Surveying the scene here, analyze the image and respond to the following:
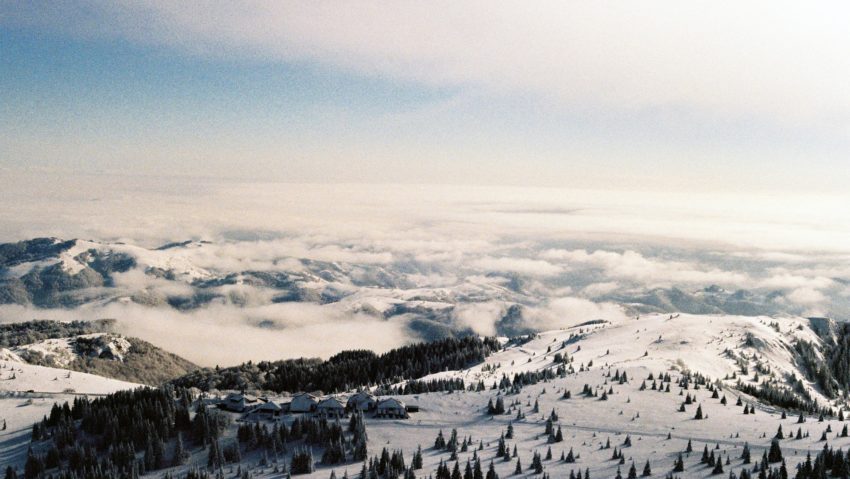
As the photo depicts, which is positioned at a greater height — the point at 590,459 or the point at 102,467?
the point at 590,459

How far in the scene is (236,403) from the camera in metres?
172

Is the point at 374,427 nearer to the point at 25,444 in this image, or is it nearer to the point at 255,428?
the point at 255,428

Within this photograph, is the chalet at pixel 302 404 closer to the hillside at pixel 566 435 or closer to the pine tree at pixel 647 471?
Answer: the hillside at pixel 566 435

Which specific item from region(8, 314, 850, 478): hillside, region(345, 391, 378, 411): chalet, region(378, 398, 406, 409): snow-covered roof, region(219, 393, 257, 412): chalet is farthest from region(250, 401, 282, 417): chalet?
region(378, 398, 406, 409): snow-covered roof

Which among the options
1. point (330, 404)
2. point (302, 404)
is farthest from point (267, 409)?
point (330, 404)

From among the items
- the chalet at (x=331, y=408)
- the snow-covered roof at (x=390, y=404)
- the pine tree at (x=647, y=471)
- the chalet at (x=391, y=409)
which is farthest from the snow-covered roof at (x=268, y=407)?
the pine tree at (x=647, y=471)

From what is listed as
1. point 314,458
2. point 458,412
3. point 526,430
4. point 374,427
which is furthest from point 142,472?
point 526,430

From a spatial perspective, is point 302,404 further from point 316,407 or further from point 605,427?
point 605,427

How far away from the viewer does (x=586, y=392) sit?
18150 cm

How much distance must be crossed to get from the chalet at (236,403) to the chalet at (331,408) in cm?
2120

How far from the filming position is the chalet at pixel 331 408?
16000cm

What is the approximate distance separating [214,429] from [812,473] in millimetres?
122168

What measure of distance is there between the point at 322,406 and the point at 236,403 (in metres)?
25.8

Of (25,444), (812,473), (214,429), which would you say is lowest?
(25,444)
